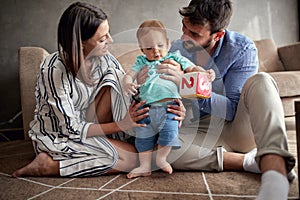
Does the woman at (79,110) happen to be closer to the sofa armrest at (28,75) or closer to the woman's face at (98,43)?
the woman's face at (98,43)

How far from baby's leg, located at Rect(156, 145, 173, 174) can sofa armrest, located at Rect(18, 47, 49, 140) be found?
3.33 ft

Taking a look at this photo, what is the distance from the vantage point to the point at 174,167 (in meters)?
1.31

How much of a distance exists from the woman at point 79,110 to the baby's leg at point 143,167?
0.24 feet

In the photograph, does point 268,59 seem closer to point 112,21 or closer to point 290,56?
point 290,56

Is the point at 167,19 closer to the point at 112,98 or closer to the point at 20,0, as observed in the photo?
→ the point at 20,0

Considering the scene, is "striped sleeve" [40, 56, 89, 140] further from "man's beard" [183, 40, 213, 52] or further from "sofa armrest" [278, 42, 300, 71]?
"sofa armrest" [278, 42, 300, 71]

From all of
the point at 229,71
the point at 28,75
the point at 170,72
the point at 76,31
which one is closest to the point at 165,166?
the point at 170,72

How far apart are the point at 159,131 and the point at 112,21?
5.37 feet

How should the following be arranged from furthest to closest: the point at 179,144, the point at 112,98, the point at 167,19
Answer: the point at 167,19
the point at 112,98
the point at 179,144

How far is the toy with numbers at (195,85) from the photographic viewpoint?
1.13 meters

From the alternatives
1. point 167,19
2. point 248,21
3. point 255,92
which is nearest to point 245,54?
point 255,92

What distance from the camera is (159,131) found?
4.09ft

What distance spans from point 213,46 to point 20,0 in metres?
1.70

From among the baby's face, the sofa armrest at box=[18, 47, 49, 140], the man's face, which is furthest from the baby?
the sofa armrest at box=[18, 47, 49, 140]
